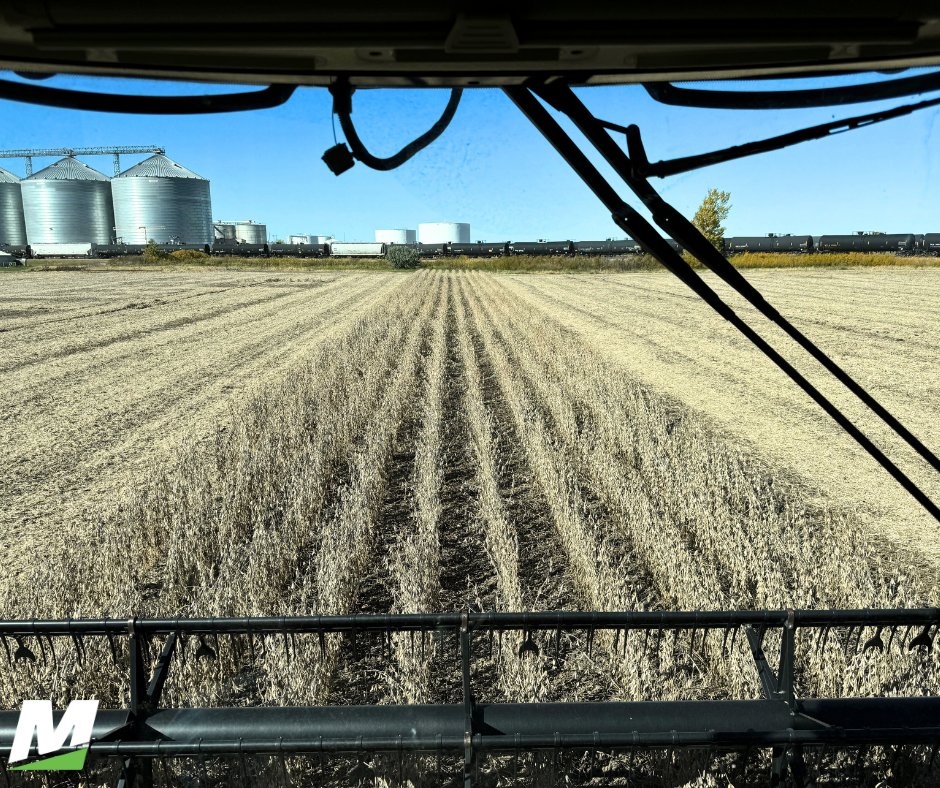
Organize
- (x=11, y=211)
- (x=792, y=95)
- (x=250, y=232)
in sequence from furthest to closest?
(x=250, y=232) < (x=11, y=211) < (x=792, y=95)

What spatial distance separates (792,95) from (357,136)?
1.11 meters

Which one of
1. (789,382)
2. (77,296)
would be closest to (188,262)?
(77,296)

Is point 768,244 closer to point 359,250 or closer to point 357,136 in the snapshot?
point 359,250

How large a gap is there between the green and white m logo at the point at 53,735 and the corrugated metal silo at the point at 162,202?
59.1 meters

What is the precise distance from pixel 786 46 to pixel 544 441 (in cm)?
486

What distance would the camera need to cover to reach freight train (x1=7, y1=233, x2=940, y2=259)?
4578 centimetres

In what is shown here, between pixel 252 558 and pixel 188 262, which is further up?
pixel 188 262

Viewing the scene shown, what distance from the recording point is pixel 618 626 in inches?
85.6

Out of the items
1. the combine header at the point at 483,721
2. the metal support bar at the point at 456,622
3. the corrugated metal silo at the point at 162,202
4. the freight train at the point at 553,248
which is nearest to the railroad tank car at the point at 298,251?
the freight train at the point at 553,248

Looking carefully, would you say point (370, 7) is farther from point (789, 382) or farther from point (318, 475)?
point (789, 382)

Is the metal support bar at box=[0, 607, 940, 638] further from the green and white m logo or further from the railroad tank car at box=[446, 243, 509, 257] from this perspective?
the railroad tank car at box=[446, 243, 509, 257]

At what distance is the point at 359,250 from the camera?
2317 inches

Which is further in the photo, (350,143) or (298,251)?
(298,251)

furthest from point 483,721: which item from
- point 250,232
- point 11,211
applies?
point 250,232
